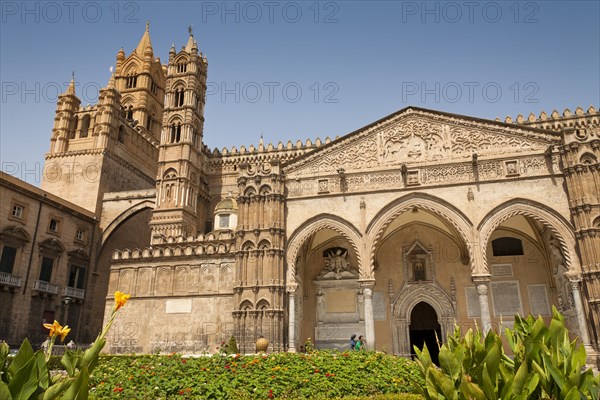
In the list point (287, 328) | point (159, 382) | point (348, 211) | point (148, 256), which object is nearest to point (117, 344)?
point (148, 256)

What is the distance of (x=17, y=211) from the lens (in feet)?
98.9

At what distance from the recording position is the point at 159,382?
34.2ft

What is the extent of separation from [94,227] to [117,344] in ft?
50.4

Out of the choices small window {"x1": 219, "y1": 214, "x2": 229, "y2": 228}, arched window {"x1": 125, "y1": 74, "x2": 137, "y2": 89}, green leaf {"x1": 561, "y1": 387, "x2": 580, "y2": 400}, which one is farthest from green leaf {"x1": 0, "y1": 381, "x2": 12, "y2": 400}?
arched window {"x1": 125, "y1": 74, "x2": 137, "y2": 89}

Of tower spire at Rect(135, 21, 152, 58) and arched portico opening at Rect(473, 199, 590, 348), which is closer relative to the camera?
arched portico opening at Rect(473, 199, 590, 348)

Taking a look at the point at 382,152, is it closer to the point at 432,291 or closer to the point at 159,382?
the point at 432,291

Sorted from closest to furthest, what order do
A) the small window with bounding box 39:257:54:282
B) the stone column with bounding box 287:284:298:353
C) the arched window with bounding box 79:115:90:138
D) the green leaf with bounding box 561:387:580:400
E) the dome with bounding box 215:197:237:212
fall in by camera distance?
the green leaf with bounding box 561:387:580:400 < the stone column with bounding box 287:284:298:353 < the dome with bounding box 215:197:237:212 < the small window with bounding box 39:257:54:282 < the arched window with bounding box 79:115:90:138

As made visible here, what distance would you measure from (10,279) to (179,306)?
12.6m

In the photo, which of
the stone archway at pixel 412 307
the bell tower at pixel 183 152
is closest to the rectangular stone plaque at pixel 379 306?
the stone archway at pixel 412 307

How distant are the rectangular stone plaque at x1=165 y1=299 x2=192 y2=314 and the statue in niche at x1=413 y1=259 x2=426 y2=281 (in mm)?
13061

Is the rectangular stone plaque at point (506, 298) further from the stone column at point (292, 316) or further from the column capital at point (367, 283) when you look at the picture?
the stone column at point (292, 316)

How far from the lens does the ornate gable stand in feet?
74.0

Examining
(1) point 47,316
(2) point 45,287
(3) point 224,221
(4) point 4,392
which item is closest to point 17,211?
(2) point 45,287

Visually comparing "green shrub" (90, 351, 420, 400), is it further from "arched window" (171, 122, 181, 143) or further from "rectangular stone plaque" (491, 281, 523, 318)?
"arched window" (171, 122, 181, 143)
